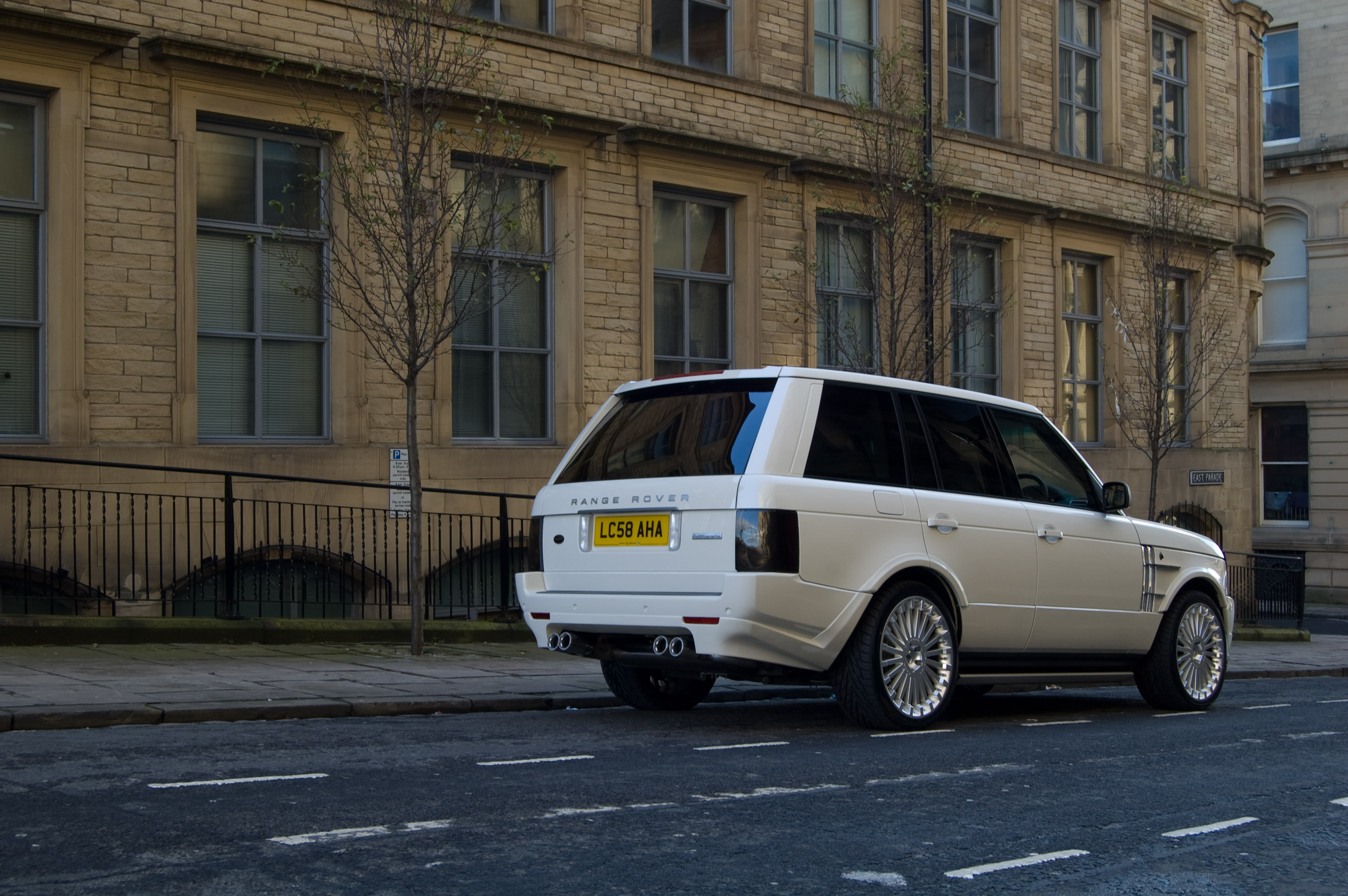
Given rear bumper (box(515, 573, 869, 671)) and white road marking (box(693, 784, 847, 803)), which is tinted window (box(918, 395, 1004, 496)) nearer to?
rear bumper (box(515, 573, 869, 671))

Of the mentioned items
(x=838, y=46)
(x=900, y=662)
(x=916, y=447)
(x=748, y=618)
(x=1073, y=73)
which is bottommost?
(x=900, y=662)

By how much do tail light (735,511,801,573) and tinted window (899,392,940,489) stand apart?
124 cm

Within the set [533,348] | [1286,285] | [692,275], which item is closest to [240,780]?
[533,348]

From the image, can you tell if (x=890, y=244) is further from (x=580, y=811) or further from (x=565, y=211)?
(x=580, y=811)

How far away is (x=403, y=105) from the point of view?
42.2 feet

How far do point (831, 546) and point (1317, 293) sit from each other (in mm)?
33273

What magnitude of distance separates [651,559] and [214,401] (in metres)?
8.64

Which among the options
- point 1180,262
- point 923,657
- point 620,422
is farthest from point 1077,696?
point 1180,262

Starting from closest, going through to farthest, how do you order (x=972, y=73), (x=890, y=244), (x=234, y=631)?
(x=234, y=631)
(x=890, y=244)
(x=972, y=73)

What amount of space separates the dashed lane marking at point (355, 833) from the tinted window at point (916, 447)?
400cm

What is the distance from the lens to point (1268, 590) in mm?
25328

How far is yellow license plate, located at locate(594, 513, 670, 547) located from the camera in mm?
8008

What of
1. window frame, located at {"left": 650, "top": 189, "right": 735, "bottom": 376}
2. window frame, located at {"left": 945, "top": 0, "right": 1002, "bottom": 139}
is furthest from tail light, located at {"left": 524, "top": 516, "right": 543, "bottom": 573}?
window frame, located at {"left": 945, "top": 0, "right": 1002, "bottom": 139}

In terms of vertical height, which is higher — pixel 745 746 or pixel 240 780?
pixel 240 780
